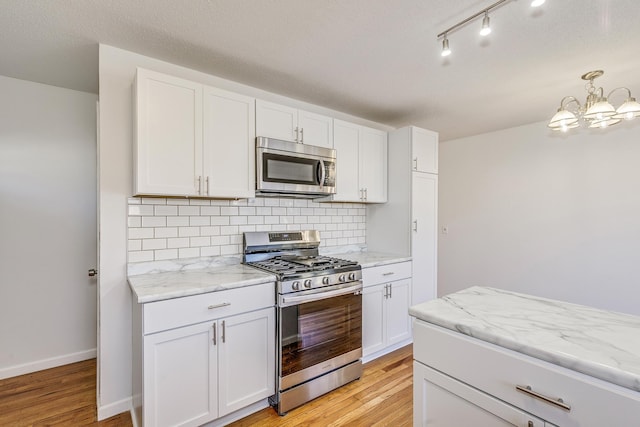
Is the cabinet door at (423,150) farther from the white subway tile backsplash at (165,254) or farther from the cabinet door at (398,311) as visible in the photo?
the white subway tile backsplash at (165,254)

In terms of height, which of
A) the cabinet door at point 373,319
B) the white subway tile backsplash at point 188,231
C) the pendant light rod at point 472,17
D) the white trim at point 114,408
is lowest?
the white trim at point 114,408

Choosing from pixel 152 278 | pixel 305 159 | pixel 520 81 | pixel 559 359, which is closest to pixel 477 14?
pixel 520 81

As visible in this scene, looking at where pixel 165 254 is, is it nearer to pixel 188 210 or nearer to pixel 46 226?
pixel 188 210

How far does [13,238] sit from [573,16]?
13.9ft

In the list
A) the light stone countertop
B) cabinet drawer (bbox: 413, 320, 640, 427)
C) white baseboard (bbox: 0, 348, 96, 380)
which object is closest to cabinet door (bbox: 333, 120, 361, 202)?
the light stone countertop

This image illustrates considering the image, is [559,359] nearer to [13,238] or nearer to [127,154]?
[127,154]

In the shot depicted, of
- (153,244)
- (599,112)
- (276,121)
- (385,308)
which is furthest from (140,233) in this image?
(599,112)

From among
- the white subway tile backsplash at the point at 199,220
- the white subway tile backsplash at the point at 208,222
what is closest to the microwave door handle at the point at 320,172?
the white subway tile backsplash at the point at 208,222

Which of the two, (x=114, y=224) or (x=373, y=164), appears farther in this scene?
(x=373, y=164)

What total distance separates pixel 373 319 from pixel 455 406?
5.40 feet

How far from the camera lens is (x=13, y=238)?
252 cm

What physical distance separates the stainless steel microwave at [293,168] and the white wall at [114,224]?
918 mm

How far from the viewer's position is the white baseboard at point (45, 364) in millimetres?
2492

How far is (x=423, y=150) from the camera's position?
3213mm
